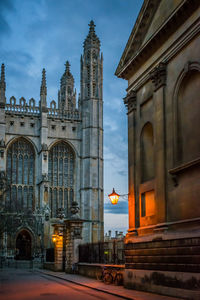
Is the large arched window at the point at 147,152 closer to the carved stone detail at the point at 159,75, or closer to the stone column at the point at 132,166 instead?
the stone column at the point at 132,166

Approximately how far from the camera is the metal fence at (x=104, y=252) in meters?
20.7

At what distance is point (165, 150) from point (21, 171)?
39004 millimetres

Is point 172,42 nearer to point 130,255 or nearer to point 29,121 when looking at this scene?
point 130,255

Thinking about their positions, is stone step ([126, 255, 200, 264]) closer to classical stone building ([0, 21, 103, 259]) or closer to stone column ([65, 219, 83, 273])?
stone column ([65, 219, 83, 273])

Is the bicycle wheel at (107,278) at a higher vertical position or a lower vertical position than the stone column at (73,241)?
lower

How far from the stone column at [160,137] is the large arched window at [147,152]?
57.6 inches

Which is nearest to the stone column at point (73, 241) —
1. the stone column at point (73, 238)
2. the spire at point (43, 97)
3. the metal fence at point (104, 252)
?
the stone column at point (73, 238)

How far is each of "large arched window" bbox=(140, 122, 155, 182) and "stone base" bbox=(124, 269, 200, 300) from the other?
387cm

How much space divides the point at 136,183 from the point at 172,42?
589 cm

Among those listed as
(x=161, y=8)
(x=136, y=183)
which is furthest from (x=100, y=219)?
(x=161, y=8)

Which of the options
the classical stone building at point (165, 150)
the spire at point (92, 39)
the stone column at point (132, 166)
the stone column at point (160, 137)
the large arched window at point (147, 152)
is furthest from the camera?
the spire at point (92, 39)

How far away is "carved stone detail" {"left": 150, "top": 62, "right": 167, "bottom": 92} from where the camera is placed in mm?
16672

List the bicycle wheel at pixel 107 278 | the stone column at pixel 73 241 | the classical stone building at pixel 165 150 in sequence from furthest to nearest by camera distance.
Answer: the stone column at pixel 73 241
the bicycle wheel at pixel 107 278
the classical stone building at pixel 165 150

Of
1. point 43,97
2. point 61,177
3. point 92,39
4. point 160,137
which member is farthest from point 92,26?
point 160,137
